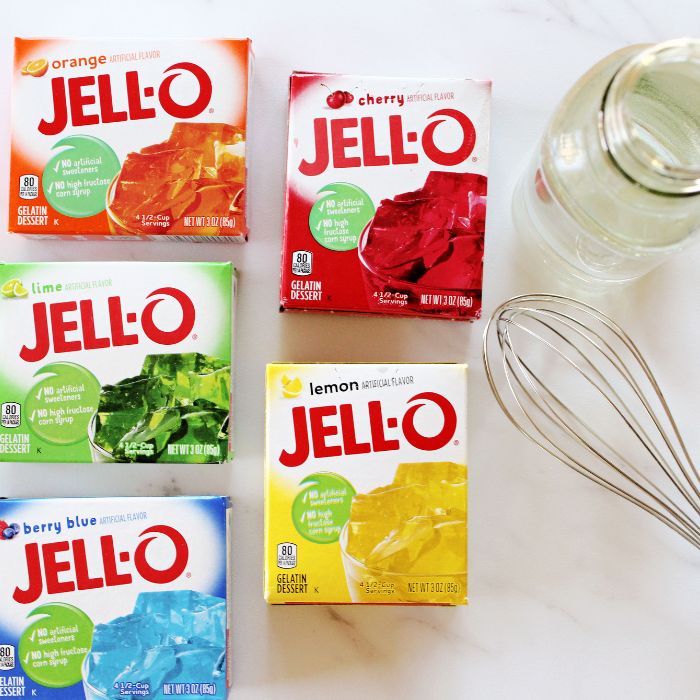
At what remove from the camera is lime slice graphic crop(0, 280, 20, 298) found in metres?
0.69

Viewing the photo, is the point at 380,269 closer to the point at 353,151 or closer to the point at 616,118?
the point at 353,151

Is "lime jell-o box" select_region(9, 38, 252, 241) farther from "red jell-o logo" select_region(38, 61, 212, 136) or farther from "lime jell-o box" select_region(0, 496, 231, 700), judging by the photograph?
"lime jell-o box" select_region(0, 496, 231, 700)

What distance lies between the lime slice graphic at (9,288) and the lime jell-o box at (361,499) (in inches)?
10.6

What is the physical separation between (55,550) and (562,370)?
56 centimetres

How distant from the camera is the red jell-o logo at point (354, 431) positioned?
26.4 inches

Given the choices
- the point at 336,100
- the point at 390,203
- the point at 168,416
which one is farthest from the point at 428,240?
the point at 168,416

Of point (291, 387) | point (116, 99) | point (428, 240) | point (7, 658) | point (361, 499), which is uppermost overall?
point (116, 99)

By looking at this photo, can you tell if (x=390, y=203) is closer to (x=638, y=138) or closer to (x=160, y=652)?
(x=638, y=138)

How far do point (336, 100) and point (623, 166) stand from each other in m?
0.28

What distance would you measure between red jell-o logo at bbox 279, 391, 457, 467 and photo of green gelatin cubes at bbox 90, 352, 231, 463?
0.08m

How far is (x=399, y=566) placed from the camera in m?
0.67

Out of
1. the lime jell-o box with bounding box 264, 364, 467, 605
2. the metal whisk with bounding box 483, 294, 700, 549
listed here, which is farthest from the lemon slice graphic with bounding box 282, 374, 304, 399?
the metal whisk with bounding box 483, 294, 700, 549

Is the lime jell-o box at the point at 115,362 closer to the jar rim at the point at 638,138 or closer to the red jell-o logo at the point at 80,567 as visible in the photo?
the red jell-o logo at the point at 80,567

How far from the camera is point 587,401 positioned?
30.0 inches
